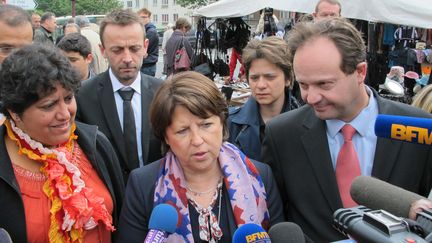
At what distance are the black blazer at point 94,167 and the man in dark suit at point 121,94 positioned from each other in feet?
1.95

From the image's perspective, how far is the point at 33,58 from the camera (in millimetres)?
1965

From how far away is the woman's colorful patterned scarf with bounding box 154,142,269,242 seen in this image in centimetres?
195

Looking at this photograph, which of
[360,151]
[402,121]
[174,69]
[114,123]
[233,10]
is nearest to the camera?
[402,121]

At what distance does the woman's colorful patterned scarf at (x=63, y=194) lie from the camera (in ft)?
6.42

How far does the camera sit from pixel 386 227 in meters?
0.93

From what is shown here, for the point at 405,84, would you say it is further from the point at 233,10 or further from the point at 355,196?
the point at 355,196

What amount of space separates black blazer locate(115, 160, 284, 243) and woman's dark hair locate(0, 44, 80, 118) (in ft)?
1.65

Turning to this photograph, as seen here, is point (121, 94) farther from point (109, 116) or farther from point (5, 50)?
point (5, 50)

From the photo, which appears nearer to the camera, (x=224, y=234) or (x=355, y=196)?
(x=355, y=196)

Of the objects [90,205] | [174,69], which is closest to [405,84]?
[174,69]

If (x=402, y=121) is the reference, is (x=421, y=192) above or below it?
below

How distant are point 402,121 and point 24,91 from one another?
1.45 meters

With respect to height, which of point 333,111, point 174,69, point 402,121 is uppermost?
point 402,121

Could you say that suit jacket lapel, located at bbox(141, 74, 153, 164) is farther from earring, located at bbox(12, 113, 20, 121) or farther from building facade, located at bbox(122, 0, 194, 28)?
building facade, located at bbox(122, 0, 194, 28)
